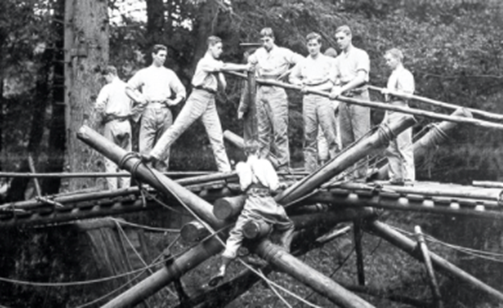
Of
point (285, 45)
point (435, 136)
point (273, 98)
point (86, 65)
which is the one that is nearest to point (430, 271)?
point (435, 136)

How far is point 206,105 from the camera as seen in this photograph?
12.1 m

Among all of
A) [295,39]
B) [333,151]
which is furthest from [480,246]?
[333,151]

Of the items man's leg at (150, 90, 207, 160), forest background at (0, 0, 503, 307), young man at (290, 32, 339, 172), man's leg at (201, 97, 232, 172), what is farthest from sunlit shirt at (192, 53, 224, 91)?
forest background at (0, 0, 503, 307)

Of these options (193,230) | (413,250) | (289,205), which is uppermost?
(289,205)

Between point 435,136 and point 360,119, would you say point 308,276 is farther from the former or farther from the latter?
point 360,119

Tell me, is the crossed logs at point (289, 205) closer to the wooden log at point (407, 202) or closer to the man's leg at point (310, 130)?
the wooden log at point (407, 202)

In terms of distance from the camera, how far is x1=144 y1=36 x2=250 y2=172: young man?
1181 cm

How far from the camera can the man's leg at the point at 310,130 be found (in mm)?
12047

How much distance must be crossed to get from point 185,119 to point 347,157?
3.06 meters

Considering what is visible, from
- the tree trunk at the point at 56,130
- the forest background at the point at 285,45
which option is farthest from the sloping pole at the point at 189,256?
the tree trunk at the point at 56,130

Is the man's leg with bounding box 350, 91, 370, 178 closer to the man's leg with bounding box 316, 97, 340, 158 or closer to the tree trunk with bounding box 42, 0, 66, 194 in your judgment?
the man's leg with bounding box 316, 97, 340, 158

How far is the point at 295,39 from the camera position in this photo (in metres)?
18.1

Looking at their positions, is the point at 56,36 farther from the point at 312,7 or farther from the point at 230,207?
the point at 230,207

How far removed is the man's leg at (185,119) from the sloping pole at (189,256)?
3.79 feet
